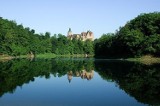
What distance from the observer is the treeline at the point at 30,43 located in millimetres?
111581

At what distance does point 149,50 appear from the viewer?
80.1m

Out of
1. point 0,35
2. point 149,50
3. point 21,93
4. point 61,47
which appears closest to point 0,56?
point 0,35

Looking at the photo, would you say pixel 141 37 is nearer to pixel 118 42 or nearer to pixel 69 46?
pixel 118 42

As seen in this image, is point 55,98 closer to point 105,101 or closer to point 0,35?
point 105,101

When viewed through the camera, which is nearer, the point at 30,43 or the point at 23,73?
the point at 23,73

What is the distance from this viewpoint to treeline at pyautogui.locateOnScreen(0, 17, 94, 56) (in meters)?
112

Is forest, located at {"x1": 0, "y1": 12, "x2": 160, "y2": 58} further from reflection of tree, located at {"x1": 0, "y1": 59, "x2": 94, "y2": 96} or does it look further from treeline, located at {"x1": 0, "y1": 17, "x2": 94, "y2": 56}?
reflection of tree, located at {"x1": 0, "y1": 59, "x2": 94, "y2": 96}

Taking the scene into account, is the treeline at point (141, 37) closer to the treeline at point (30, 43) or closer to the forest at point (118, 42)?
the forest at point (118, 42)

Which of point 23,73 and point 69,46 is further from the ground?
point 69,46

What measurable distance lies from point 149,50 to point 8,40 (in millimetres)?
52341

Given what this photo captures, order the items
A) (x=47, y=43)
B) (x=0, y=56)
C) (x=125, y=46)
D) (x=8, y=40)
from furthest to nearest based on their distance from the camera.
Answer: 1. (x=47, y=43)
2. (x=8, y=40)
3. (x=0, y=56)
4. (x=125, y=46)

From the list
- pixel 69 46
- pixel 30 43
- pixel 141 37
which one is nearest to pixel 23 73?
pixel 141 37

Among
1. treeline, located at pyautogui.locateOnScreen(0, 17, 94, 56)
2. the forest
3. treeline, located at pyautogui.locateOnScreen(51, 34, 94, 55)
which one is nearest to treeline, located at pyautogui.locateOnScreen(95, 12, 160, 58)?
the forest

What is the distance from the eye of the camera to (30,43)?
142000 mm
